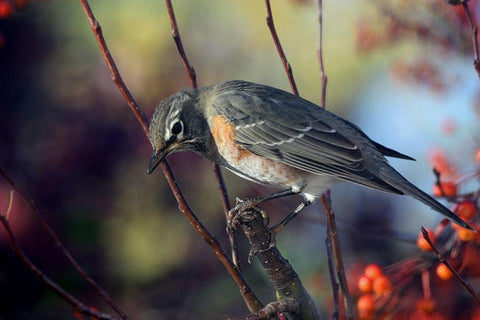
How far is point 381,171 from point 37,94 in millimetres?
2741

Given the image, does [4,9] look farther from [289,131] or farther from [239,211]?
[239,211]

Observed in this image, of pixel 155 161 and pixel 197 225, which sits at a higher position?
pixel 155 161

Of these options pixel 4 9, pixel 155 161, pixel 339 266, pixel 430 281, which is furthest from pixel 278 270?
pixel 4 9

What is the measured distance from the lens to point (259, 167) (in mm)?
3438

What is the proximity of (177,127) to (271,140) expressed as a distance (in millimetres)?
528

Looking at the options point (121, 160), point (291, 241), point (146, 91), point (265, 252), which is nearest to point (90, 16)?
point (265, 252)

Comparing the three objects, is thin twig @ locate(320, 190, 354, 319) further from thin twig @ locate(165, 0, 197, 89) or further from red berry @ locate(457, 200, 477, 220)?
thin twig @ locate(165, 0, 197, 89)

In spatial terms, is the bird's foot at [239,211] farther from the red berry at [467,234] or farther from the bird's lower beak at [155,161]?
the red berry at [467,234]

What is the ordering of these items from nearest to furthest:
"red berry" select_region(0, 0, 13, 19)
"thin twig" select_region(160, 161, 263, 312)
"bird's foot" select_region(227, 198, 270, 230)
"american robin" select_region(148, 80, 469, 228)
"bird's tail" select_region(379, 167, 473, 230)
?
"thin twig" select_region(160, 161, 263, 312), "bird's tail" select_region(379, 167, 473, 230), "bird's foot" select_region(227, 198, 270, 230), "american robin" select_region(148, 80, 469, 228), "red berry" select_region(0, 0, 13, 19)

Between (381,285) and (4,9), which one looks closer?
(381,285)

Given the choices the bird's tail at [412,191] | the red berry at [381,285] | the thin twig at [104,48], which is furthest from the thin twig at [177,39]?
the red berry at [381,285]

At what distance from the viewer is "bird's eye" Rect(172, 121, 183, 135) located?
11.3ft

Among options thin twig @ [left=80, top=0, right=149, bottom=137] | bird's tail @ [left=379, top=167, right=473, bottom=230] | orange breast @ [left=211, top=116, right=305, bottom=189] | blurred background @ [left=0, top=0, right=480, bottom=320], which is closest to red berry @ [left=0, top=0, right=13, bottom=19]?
blurred background @ [left=0, top=0, right=480, bottom=320]

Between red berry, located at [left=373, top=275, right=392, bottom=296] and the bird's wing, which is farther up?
the bird's wing
